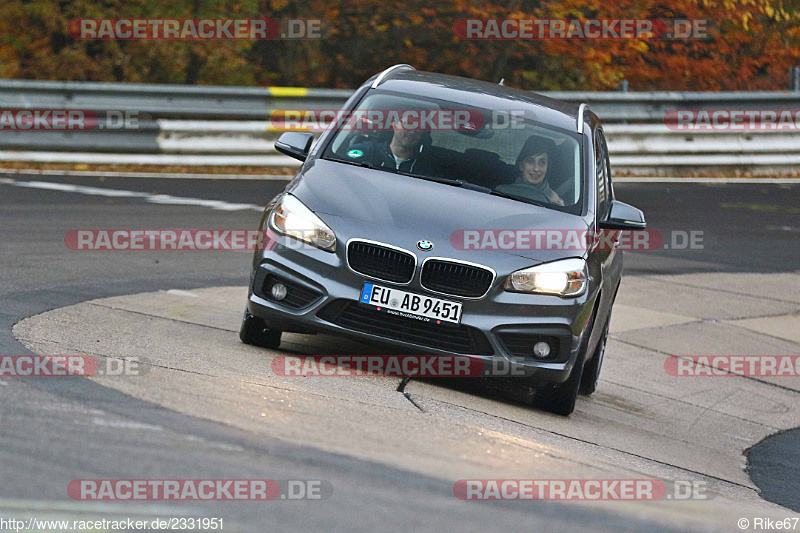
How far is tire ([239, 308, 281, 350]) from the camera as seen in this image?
7574 millimetres

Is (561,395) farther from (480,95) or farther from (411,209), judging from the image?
(480,95)

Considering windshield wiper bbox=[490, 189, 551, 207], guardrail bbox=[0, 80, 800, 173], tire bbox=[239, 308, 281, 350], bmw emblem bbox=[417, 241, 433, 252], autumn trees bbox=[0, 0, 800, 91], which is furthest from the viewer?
autumn trees bbox=[0, 0, 800, 91]

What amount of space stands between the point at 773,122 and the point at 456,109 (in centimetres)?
1413

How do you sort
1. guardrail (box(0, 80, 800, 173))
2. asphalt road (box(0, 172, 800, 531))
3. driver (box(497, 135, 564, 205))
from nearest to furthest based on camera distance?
asphalt road (box(0, 172, 800, 531))
driver (box(497, 135, 564, 205))
guardrail (box(0, 80, 800, 173))

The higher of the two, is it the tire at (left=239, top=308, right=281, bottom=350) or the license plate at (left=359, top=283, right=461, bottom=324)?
the license plate at (left=359, top=283, right=461, bottom=324)

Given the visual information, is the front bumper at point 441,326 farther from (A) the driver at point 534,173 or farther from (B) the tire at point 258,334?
(A) the driver at point 534,173

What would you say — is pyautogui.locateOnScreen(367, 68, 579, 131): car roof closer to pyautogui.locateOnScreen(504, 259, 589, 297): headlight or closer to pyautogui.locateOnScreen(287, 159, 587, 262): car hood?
pyautogui.locateOnScreen(287, 159, 587, 262): car hood

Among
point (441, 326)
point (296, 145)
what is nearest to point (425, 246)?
point (441, 326)

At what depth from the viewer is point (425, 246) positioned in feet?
22.6

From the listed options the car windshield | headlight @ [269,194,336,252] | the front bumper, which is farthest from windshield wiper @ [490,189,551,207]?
headlight @ [269,194,336,252]

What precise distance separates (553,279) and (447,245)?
65 cm

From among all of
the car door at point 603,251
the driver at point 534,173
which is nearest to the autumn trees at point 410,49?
the car door at point 603,251

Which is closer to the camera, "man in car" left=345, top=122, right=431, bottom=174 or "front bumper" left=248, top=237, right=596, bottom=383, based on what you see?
"front bumper" left=248, top=237, right=596, bottom=383

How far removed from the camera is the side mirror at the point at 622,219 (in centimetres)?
791
